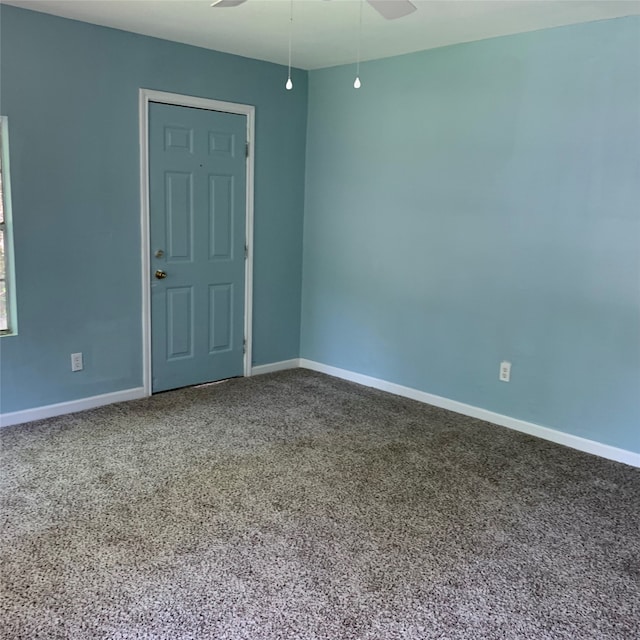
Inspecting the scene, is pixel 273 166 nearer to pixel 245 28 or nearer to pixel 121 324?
pixel 245 28

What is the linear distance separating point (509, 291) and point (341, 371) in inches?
62.6

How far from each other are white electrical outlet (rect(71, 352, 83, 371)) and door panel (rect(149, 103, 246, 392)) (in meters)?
0.52

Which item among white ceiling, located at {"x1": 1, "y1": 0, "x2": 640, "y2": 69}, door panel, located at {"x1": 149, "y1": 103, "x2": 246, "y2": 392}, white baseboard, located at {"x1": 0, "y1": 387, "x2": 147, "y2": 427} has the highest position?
white ceiling, located at {"x1": 1, "y1": 0, "x2": 640, "y2": 69}

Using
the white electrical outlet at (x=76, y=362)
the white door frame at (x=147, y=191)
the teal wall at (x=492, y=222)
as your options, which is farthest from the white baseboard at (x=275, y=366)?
the white electrical outlet at (x=76, y=362)

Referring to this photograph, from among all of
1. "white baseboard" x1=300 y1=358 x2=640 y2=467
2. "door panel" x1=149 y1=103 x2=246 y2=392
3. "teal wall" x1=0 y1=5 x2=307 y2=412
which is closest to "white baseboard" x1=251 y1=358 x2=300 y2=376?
"white baseboard" x1=300 y1=358 x2=640 y2=467

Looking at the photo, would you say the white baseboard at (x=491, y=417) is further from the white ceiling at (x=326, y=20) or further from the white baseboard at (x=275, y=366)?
the white ceiling at (x=326, y=20)

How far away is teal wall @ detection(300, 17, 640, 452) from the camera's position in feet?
10.9

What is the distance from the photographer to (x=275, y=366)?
16.4ft

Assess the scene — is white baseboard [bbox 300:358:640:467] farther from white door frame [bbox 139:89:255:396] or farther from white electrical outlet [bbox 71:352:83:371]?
white electrical outlet [bbox 71:352:83:371]

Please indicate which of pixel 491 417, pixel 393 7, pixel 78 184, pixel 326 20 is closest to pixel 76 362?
pixel 78 184

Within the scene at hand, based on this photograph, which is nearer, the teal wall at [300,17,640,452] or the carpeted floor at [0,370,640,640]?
the carpeted floor at [0,370,640,640]

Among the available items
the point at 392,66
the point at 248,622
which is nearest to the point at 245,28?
the point at 392,66

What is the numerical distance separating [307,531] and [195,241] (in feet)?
7.90

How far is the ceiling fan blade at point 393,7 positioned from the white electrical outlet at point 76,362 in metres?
2.72
